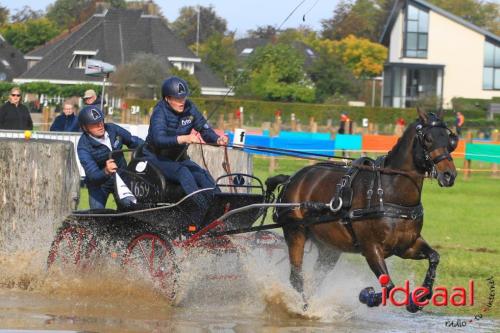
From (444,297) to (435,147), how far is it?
60.5 inches

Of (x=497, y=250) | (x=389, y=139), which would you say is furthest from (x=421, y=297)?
(x=389, y=139)

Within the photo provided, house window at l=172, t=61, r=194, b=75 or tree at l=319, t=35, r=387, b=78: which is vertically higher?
tree at l=319, t=35, r=387, b=78

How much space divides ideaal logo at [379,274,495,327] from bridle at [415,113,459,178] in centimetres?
99

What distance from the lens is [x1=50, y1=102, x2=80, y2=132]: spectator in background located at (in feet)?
58.3

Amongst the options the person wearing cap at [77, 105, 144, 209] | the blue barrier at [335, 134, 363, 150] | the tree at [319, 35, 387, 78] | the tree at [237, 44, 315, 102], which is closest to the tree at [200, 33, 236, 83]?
the tree at [237, 44, 315, 102]

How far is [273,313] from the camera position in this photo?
9.78m

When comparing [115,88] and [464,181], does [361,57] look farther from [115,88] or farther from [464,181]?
[464,181]

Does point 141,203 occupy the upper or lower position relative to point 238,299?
upper

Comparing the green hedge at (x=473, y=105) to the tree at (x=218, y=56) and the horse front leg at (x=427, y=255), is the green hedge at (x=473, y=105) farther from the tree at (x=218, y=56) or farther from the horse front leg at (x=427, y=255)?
the horse front leg at (x=427, y=255)

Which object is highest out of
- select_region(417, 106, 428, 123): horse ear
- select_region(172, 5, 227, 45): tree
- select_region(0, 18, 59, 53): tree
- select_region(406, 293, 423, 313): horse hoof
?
select_region(172, 5, 227, 45): tree

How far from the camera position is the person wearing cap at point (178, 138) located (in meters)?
10.2

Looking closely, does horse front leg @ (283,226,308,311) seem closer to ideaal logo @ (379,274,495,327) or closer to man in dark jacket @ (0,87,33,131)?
ideaal logo @ (379,274,495,327)

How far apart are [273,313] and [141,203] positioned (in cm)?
171

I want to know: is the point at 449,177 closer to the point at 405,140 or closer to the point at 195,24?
the point at 405,140
